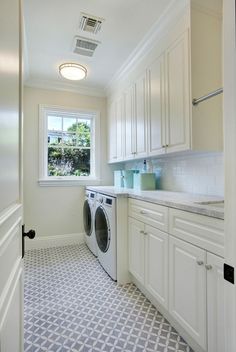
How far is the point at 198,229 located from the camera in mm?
1290

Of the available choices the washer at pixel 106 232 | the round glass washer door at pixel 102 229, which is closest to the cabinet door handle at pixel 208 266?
the washer at pixel 106 232

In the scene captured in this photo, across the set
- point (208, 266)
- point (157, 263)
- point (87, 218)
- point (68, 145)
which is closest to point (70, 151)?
point (68, 145)

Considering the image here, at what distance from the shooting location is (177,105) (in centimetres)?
192

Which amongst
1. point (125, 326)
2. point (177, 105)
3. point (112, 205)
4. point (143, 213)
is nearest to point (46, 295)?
point (125, 326)

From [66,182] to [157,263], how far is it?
222cm

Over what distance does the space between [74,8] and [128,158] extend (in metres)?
1.72

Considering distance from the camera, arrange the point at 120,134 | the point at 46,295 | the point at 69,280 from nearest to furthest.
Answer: the point at 46,295, the point at 69,280, the point at 120,134

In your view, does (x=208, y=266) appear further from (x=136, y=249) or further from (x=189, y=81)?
(x=189, y=81)

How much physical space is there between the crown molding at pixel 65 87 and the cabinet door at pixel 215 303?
3232mm

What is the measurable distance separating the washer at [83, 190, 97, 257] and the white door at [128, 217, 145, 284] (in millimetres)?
858

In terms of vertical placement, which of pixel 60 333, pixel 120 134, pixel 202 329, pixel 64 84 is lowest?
pixel 60 333

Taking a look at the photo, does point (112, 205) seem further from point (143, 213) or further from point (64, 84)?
point (64, 84)

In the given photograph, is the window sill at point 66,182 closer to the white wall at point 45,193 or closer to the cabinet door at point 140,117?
the white wall at point 45,193

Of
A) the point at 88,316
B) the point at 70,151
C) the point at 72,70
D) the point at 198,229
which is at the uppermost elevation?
the point at 72,70
